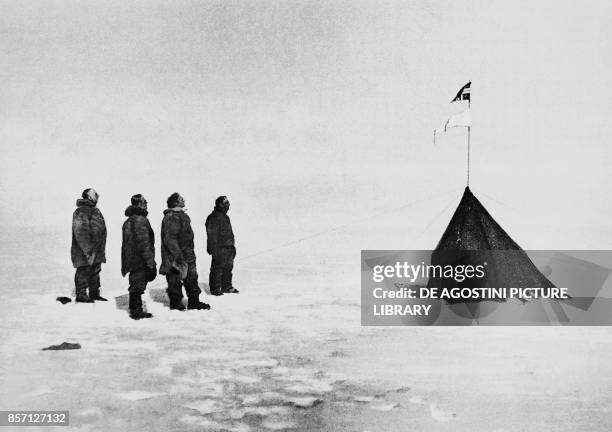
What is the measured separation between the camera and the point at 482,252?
939 cm

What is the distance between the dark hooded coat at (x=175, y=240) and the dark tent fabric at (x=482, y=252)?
334 centimetres

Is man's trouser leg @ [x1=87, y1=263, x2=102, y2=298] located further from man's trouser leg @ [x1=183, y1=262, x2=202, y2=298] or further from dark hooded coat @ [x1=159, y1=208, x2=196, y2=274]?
man's trouser leg @ [x1=183, y1=262, x2=202, y2=298]

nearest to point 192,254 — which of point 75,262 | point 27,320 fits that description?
Answer: point 75,262

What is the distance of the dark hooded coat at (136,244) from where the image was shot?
29.0 feet

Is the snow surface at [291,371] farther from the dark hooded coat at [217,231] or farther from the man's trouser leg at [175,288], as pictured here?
the dark hooded coat at [217,231]

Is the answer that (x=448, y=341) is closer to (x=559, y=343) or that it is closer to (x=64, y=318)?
(x=559, y=343)

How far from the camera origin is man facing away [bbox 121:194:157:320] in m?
8.84

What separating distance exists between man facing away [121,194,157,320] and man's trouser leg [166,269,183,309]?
0.38 metres

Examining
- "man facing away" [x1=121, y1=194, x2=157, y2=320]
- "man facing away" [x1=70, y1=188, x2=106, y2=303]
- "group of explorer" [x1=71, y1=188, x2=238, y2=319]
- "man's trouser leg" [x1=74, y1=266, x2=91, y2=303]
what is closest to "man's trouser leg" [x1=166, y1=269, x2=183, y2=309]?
"group of explorer" [x1=71, y1=188, x2=238, y2=319]

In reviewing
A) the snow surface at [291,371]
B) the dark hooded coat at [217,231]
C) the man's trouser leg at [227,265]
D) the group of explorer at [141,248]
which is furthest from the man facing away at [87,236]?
the man's trouser leg at [227,265]

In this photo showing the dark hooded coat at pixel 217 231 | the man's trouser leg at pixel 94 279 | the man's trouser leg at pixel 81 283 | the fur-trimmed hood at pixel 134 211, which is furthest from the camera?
the dark hooded coat at pixel 217 231

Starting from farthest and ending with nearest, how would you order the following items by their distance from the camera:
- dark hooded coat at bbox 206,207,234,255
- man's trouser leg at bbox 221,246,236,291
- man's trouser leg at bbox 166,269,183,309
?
man's trouser leg at bbox 221,246,236,291, dark hooded coat at bbox 206,207,234,255, man's trouser leg at bbox 166,269,183,309

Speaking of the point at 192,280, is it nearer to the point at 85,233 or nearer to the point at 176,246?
the point at 176,246

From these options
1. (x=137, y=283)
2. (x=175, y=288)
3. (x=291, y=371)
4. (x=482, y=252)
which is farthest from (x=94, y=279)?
(x=482, y=252)
